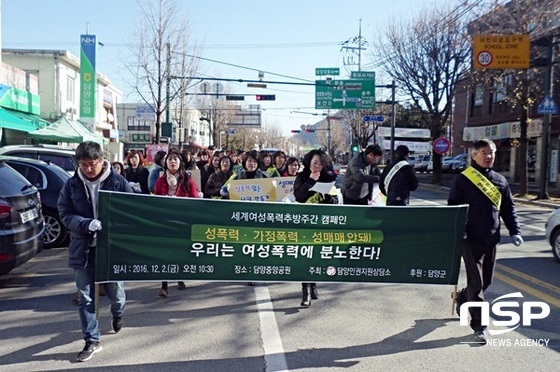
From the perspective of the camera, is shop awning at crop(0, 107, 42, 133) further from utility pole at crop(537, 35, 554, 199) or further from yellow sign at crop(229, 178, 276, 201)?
utility pole at crop(537, 35, 554, 199)

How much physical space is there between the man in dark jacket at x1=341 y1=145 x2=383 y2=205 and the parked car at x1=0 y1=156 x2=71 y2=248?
17.0 feet

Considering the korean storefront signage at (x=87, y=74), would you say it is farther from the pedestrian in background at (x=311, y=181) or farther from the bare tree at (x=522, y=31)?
the pedestrian in background at (x=311, y=181)

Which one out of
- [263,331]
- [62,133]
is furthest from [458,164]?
[263,331]

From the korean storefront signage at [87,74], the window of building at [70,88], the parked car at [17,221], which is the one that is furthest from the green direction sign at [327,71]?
the parked car at [17,221]

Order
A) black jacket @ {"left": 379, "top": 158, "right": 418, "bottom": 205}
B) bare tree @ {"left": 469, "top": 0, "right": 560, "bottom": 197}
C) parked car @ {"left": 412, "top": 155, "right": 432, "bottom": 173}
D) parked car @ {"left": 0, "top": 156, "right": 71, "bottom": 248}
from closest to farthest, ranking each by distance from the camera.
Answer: black jacket @ {"left": 379, "top": 158, "right": 418, "bottom": 205}
parked car @ {"left": 0, "top": 156, "right": 71, "bottom": 248}
bare tree @ {"left": 469, "top": 0, "right": 560, "bottom": 197}
parked car @ {"left": 412, "top": 155, "right": 432, "bottom": 173}

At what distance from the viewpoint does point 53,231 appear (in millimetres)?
8930

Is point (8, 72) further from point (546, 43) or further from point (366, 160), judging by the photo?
point (546, 43)

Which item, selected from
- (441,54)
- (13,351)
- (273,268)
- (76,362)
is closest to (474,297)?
(273,268)

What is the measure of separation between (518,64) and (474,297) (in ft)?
52.2

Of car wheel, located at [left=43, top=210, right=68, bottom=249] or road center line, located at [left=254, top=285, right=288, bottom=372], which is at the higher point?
car wheel, located at [left=43, top=210, right=68, bottom=249]

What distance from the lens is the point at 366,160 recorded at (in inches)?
299

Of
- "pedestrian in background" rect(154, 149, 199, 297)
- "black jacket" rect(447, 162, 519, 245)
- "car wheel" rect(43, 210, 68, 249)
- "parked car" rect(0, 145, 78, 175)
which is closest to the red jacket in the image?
"pedestrian in background" rect(154, 149, 199, 297)

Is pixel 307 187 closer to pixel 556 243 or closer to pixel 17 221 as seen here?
pixel 17 221

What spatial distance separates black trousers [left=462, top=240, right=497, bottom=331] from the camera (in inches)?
186
